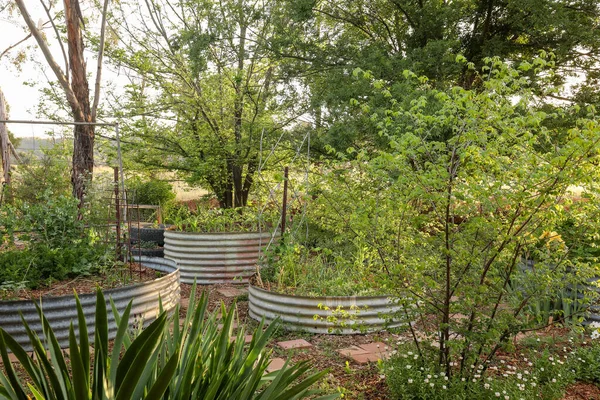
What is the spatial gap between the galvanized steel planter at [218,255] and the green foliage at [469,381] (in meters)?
3.73

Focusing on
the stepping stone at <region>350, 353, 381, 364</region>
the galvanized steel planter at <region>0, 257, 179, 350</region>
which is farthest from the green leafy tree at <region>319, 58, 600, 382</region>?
the galvanized steel planter at <region>0, 257, 179, 350</region>

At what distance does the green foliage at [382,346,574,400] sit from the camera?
305 cm

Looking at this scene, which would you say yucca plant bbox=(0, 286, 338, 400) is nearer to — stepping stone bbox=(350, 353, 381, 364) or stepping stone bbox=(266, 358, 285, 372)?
stepping stone bbox=(266, 358, 285, 372)

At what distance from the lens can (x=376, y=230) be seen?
3512mm

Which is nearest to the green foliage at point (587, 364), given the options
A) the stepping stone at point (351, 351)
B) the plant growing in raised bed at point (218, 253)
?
the stepping stone at point (351, 351)

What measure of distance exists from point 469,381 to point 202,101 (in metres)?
10.2

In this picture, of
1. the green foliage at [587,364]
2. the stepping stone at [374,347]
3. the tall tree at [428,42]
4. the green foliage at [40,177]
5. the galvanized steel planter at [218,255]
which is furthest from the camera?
the green foliage at [40,177]

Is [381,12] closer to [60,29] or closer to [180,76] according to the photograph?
[180,76]

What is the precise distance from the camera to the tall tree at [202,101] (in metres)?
11.6

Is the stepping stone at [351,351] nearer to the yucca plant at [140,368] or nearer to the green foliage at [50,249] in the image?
the yucca plant at [140,368]

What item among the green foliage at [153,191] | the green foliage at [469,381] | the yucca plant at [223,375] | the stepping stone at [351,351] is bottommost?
the stepping stone at [351,351]

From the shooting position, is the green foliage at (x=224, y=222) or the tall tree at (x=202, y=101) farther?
the tall tree at (x=202, y=101)

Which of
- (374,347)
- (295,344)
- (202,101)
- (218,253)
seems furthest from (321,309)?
(202,101)

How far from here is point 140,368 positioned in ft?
4.93
